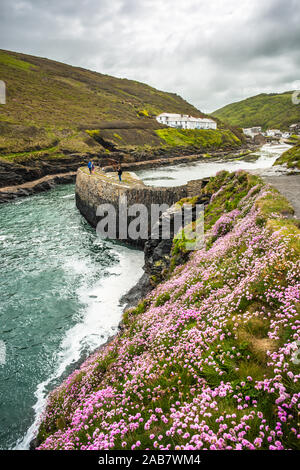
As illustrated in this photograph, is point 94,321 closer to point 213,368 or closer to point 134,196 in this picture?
point 213,368

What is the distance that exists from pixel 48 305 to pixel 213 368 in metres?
14.5

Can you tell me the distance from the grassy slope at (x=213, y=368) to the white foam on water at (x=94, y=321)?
353cm

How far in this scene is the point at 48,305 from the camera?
1616 centimetres

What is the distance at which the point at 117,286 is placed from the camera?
18.5 metres

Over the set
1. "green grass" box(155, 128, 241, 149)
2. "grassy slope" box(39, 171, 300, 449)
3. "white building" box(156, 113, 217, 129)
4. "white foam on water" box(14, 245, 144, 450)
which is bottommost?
"white foam on water" box(14, 245, 144, 450)

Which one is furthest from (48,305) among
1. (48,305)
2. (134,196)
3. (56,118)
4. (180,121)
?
(180,121)

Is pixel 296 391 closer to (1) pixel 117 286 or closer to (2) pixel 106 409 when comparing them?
(2) pixel 106 409

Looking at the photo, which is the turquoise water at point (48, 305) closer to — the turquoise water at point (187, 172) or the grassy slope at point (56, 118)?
the turquoise water at point (187, 172)

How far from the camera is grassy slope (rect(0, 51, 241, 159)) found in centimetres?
6681

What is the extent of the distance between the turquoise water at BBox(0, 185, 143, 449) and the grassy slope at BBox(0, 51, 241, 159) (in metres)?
42.2

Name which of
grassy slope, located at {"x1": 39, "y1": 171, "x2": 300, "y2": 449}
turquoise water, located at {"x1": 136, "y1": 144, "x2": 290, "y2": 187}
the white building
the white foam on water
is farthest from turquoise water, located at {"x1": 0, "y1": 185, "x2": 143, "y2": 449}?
the white building

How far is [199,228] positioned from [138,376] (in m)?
8.74

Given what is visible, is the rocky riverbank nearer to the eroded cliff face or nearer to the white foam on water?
the eroded cliff face

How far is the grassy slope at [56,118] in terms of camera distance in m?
66.8
